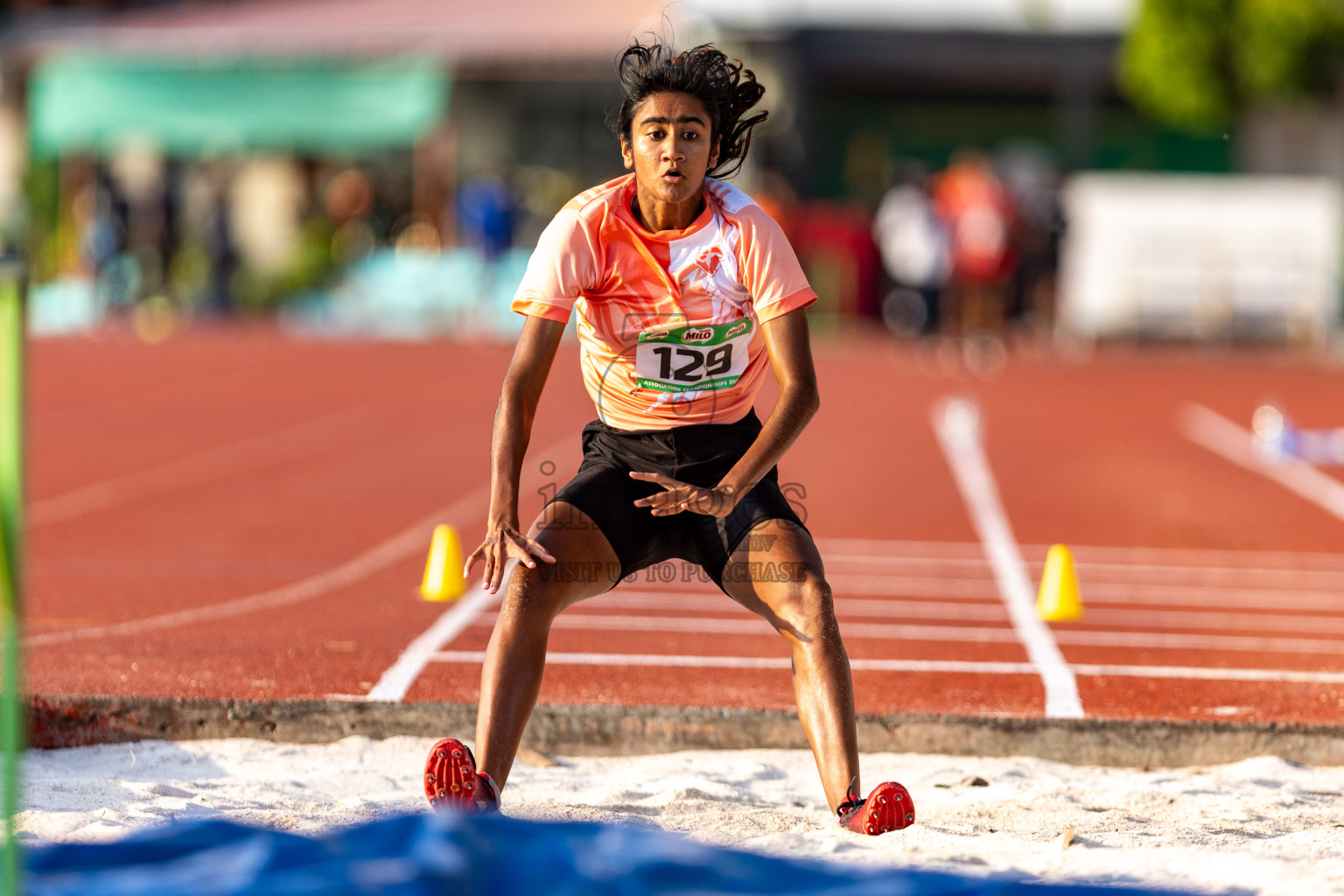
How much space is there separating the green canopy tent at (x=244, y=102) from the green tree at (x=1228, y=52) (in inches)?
439

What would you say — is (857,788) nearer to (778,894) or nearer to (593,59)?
(778,894)

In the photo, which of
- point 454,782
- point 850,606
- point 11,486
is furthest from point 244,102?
point 11,486

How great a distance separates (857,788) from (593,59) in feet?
78.0

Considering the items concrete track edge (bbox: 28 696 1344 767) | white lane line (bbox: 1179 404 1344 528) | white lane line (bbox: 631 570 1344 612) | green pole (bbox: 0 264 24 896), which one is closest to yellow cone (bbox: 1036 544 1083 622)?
white lane line (bbox: 631 570 1344 612)

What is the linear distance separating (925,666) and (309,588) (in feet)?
10.1

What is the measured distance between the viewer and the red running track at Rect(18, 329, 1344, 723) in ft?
20.6

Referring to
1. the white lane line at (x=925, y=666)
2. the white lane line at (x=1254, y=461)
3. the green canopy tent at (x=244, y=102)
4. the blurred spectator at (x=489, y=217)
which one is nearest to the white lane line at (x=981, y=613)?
the white lane line at (x=925, y=666)

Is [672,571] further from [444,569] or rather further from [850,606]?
[444,569]

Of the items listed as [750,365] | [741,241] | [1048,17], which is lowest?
[750,365]

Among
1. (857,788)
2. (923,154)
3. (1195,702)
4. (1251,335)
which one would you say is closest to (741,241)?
(857,788)

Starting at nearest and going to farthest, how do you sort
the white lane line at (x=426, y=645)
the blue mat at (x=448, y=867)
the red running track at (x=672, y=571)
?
1. the blue mat at (x=448, y=867)
2. the white lane line at (x=426, y=645)
3. the red running track at (x=672, y=571)

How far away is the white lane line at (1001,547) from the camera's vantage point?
6312 millimetres

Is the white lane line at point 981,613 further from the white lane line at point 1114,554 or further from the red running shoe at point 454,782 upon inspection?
the red running shoe at point 454,782

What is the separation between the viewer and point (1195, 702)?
604 centimetres
